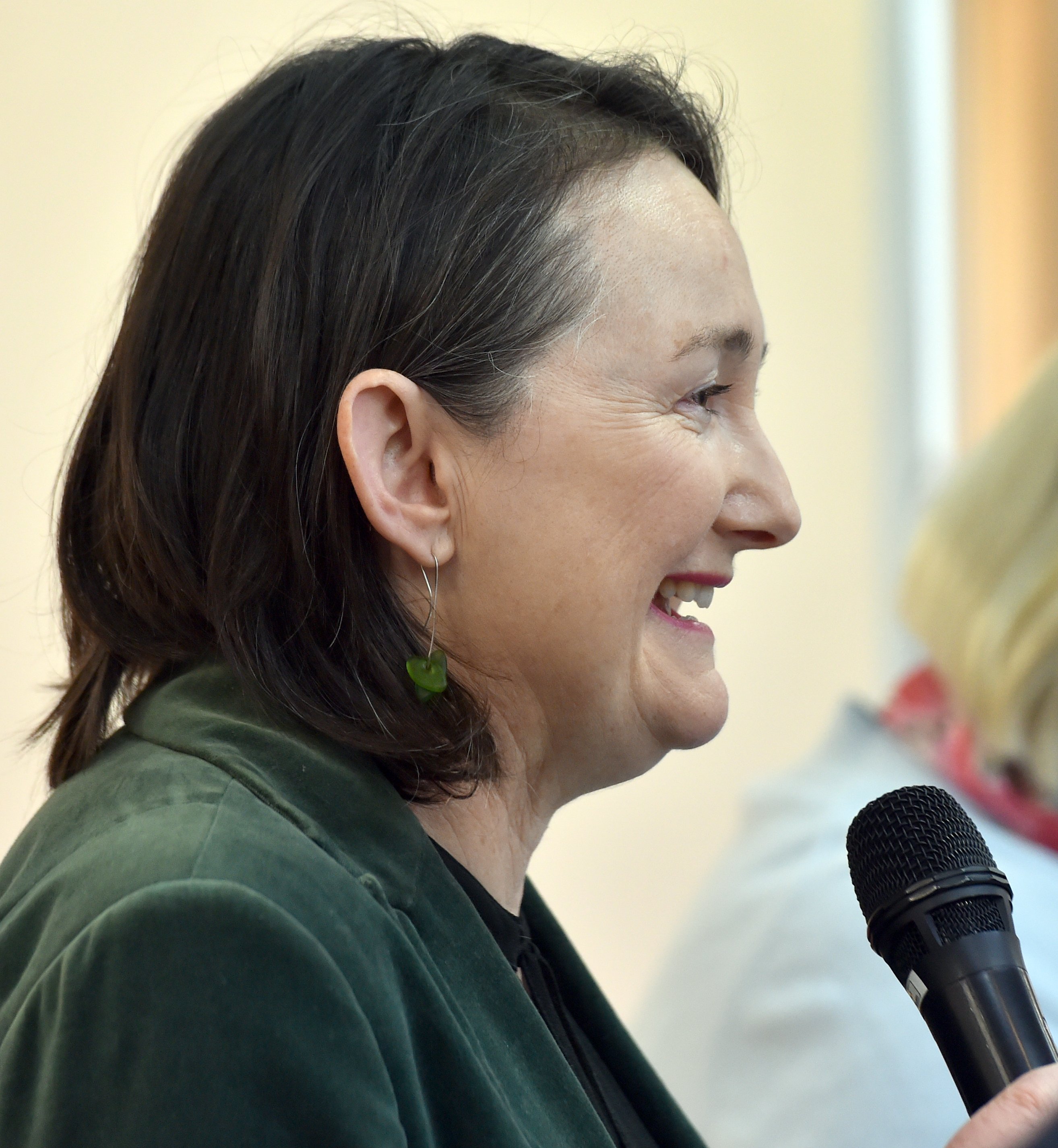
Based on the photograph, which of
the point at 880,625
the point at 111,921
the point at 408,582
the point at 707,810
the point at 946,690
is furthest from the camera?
the point at 880,625

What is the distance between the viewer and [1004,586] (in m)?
1.68

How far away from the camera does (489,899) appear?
854mm

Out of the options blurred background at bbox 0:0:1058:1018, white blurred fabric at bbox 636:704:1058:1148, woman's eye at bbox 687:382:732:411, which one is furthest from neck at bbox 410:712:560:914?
blurred background at bbox 0:0:1058:1018

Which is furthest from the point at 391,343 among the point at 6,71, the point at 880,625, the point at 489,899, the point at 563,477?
the point at 880,625

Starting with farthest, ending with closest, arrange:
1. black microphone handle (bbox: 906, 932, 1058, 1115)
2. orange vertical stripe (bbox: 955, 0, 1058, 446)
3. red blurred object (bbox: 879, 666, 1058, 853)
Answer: orange vertical stripe (bbox: 955, 0, 1058, 446) < red blurred object (bbox: 879, 666, 1058, 853) < black microphone handle (bbox: 906, 932, 1058, 1115)

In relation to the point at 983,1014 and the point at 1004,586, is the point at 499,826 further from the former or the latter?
the point at 1004,586

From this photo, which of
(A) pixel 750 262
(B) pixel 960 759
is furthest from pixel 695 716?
(A) pixel 750 262

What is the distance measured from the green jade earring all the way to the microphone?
0.95ft

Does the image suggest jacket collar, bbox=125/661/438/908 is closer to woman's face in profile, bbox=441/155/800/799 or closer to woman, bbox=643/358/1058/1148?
woman's face in profile, bbox=441/155/800/799

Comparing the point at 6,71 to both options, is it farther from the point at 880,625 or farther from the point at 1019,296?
the point at 1019,296

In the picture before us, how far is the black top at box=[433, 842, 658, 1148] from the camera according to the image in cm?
86

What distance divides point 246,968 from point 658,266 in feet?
1.69

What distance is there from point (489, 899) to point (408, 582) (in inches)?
8.8

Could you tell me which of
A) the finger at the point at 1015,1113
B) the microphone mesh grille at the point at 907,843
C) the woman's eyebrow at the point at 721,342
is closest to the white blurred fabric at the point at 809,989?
the microphone mesh grille at the point at 907,843
